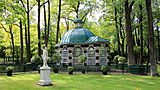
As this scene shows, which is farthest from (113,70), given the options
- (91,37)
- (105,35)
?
(105,35)

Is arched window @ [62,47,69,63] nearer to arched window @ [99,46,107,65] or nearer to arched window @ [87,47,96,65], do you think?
arched window @ [87,47,96,65]

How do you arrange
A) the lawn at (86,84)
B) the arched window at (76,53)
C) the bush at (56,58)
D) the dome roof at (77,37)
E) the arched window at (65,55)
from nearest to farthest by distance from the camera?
the lawn at (86,84) < the bush at (56,58) < the arched window at (76,53) < the dome roof at (77,37) < the arched window at (65,55)

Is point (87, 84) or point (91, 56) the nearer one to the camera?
point (87, 84)

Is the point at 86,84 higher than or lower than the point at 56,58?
lower

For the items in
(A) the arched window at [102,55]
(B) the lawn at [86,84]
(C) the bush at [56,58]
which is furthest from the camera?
(C) the bush at [56,58]

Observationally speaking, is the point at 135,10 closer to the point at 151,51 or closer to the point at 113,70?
the point at 113,70

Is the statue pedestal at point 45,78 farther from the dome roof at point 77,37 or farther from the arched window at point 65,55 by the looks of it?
the arched window at point 65,55

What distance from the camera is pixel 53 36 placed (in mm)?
50844

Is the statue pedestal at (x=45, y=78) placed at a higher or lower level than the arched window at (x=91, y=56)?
lower

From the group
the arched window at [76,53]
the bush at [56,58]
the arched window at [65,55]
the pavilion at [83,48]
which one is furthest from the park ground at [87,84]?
the arched window at [65,55]

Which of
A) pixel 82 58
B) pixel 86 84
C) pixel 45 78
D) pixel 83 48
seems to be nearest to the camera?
pixel 45 78

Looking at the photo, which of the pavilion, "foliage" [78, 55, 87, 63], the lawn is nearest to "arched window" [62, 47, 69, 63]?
the pavilion

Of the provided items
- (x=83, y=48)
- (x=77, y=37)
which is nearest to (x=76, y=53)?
(x=83, y=48)

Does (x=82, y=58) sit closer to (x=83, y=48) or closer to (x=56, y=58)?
(x=83, y=48)
